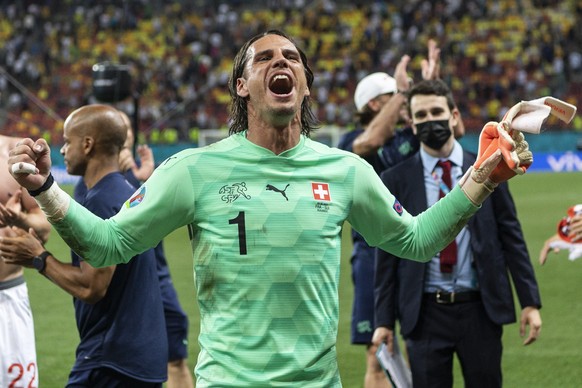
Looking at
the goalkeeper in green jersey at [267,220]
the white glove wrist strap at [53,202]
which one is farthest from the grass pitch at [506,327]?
the white glove wrist strap at [53,202]

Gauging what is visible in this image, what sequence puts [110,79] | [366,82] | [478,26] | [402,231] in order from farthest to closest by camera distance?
[478,26]
[110,79]
[366,82]
[402,231]

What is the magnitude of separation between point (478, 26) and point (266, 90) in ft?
115

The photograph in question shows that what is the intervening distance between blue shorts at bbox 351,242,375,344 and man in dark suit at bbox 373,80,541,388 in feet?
4.32

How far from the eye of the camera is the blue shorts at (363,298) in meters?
7.00

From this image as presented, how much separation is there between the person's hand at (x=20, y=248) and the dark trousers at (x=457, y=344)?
84.8 inches

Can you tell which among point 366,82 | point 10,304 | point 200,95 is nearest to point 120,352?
point 10,304

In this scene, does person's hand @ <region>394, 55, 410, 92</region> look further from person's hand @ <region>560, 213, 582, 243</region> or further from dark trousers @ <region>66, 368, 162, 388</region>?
dark trousers @ <region>66, 368, 162, 388</region>

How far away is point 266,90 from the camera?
353 centimetres

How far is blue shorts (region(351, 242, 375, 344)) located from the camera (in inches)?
276

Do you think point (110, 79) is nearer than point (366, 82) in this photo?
No

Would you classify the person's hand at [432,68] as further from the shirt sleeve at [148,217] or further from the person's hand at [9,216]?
the shirt sleeve at [148,217]

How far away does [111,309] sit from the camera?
470 cm

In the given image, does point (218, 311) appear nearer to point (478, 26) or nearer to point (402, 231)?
point (402, 231)

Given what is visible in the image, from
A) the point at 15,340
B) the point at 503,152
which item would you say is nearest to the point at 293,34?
the point at 15,340
